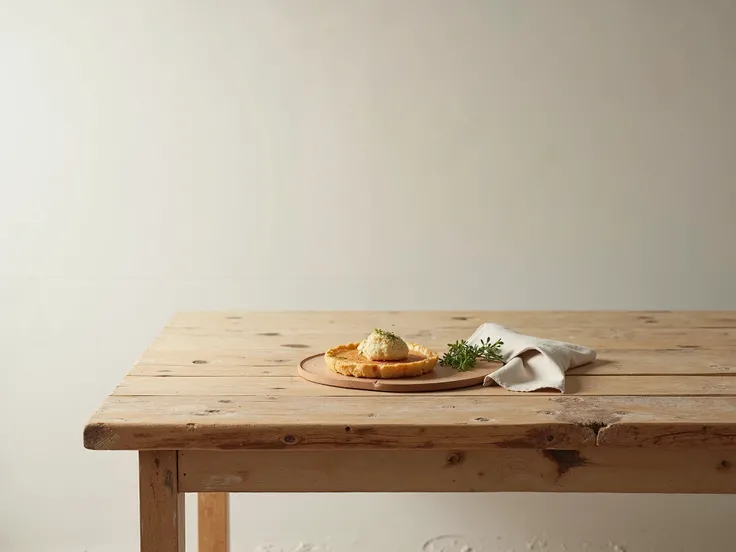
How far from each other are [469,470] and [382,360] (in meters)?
0.34

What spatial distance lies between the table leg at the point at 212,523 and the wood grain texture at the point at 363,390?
2.81ft

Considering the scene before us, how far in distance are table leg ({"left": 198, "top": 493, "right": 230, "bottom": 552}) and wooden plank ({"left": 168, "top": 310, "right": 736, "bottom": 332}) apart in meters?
0.50

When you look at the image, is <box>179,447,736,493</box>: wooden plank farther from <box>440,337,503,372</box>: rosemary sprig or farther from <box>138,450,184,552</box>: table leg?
<box>440,337,503,372</box>: rosemary sprig

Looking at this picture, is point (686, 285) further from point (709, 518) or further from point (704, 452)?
point (704, 452)

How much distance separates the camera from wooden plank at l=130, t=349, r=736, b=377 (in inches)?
78.0

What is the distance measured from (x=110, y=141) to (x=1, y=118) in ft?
1.21

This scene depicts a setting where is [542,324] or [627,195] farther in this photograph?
[627,195]

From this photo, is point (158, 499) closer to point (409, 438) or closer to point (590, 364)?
point (409, 438)

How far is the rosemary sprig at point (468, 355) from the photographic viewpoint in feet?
6.40

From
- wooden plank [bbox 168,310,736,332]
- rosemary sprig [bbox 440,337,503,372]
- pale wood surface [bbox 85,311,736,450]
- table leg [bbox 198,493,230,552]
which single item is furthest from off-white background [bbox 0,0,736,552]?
rosemary sprig [bbox 440,337,503,372]

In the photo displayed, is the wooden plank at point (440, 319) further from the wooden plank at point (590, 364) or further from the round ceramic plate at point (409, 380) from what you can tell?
the round ceramic plate at point (409, 380)

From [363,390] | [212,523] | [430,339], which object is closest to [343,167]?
[430,339]

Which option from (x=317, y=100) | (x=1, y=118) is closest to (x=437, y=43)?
(x=317, y=100)

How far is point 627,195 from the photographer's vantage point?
3.26 metres
